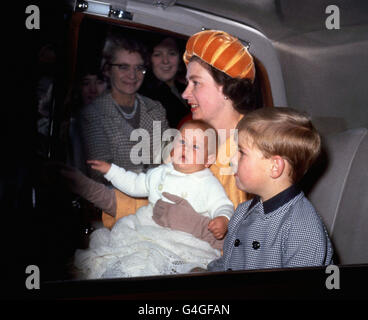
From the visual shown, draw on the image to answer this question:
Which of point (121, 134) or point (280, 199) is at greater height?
point (121, 134)

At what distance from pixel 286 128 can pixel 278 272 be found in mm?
548

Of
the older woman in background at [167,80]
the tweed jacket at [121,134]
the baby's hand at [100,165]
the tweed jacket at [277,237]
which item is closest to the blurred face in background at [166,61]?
the older woman in background at [167,80]

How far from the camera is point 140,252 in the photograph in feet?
4.41

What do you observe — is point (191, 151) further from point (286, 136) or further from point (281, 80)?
point (281, 80)

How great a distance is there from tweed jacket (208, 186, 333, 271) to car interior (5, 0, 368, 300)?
0.28 m

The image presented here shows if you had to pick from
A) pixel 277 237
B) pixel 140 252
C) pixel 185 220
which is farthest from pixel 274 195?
pixel 140 252

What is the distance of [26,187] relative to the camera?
904 millimetres

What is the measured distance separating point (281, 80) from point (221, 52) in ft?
1.33

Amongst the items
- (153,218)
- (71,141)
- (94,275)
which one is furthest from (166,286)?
(71,141)

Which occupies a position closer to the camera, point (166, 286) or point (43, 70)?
point (166, 286)

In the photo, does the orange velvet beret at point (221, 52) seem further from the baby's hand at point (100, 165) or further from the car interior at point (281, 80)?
the baby's hand at point (100, 165)

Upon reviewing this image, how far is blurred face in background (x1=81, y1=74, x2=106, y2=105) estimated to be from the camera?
162 centimetres

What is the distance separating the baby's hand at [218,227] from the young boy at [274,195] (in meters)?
0.05

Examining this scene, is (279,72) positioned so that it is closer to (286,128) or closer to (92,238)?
(286,128)
